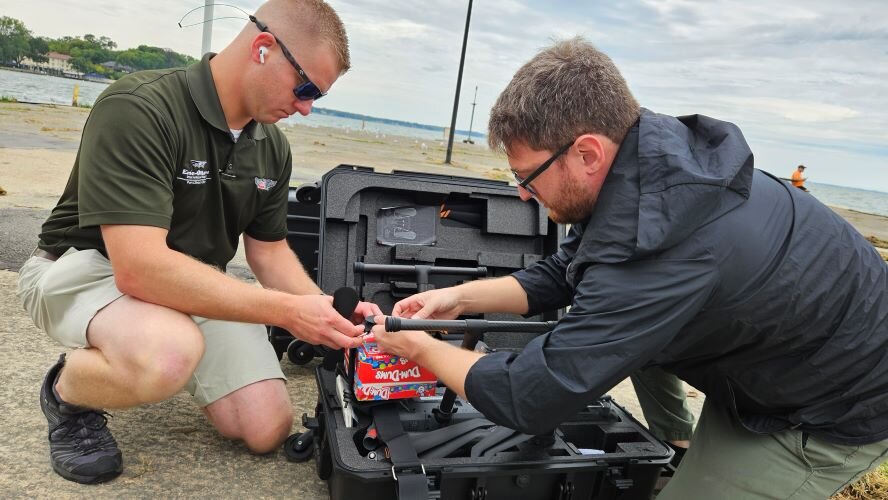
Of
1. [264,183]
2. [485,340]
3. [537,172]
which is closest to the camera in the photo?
[537,172]

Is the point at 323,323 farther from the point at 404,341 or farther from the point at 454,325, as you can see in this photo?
the point at 454,325

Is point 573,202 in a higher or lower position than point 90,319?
higher

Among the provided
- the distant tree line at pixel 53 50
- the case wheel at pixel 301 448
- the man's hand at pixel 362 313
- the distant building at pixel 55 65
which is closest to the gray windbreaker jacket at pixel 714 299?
the man's hand at pixel 362 313

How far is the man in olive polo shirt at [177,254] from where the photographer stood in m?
2.21

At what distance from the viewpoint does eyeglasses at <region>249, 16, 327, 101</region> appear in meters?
2.38

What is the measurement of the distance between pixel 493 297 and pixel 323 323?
27.4 inches

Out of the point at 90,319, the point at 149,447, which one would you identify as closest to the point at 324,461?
the point at 149,447

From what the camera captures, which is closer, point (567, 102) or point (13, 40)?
point (567, 102)

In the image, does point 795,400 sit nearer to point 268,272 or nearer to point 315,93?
point 315,93

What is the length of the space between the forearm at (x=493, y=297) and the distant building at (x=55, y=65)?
6370cm

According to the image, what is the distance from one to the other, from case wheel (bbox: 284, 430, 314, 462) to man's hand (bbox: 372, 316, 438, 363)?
695 millimetres

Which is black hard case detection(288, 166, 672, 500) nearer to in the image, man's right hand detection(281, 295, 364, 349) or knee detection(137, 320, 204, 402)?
man's right hand detection(281, 295, 364, 349)

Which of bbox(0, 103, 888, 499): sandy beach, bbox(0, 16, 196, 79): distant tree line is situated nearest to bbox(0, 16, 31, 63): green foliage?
bbox(0, 16, 196, 79): distant tree line

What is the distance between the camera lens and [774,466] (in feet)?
6.61
